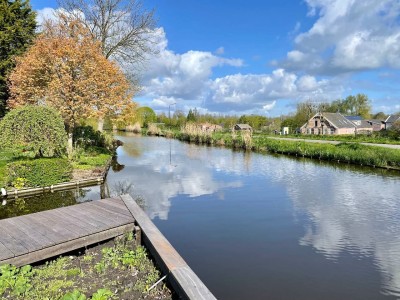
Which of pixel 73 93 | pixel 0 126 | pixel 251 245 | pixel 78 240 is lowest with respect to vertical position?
pixel 251 245

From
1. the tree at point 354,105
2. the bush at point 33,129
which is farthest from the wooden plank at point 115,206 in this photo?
the tree at point 354,105

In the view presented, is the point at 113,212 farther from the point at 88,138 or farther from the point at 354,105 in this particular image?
the point at 354,105

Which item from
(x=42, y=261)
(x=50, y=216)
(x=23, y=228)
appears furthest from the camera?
(x=50, y=216)

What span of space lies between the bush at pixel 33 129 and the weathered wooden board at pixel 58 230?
574 cm

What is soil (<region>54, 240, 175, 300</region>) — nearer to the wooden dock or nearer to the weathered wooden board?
the wooden dock

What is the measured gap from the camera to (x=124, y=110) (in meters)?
17.3

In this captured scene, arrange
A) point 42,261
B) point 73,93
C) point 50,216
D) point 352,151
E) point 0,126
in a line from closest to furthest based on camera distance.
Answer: point 42,261 → point 50,216 → point 0,126 → point 73,93 → point 352,151

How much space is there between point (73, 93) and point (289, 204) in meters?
11.6

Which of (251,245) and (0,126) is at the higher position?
(0,126)

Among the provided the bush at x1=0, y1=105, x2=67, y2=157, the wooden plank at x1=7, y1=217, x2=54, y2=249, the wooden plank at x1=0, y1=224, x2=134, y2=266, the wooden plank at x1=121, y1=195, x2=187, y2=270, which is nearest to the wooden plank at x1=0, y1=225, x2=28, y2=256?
the wooden plank at x1=0, y1=224, x2=134, y2=266

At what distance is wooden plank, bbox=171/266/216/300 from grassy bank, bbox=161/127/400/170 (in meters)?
17.3

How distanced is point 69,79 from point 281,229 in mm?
12459

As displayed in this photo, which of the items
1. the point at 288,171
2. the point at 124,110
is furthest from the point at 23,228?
the point at 288,171

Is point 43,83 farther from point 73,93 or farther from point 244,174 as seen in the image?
point 244,174
